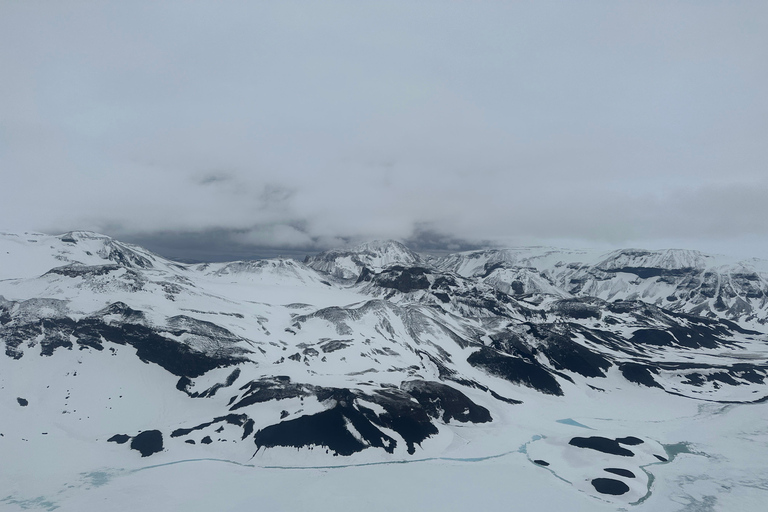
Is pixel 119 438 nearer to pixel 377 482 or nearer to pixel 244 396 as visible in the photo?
pixel 244 396

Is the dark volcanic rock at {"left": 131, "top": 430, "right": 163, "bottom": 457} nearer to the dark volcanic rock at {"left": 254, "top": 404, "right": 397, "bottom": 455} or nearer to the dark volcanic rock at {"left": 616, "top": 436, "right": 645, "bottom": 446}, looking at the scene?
the dark volcanic rock at {"left": 254, "top": 404, "right": 397, "bottom": 455}

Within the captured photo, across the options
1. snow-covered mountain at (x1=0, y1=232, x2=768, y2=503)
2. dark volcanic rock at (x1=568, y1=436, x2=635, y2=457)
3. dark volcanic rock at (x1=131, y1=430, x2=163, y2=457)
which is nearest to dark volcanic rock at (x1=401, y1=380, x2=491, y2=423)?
snow-covered mountain at (x1=0, y1=232, x2=768, y2=503)

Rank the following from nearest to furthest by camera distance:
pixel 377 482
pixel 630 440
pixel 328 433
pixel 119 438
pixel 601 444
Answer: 1. pixel 377 482
2. pixel 119 438
3. pixel 328 433
4. pixel 601 444
5. pixel 630 440

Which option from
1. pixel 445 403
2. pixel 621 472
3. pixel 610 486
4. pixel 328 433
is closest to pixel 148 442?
pixel 328 433

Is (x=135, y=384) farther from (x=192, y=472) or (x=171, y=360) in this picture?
(x=192, y=472)

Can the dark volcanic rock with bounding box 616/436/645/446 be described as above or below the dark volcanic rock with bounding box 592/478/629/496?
below

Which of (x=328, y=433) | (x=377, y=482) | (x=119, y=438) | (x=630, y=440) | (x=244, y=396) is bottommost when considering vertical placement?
(x=630, y=440)

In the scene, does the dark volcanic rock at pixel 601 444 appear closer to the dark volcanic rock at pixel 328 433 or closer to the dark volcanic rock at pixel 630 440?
the dark volcanic rock at pixel 630 440

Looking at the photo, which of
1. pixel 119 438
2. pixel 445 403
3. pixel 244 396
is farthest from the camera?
pixel 445 403

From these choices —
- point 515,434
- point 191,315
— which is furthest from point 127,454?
point 515,434

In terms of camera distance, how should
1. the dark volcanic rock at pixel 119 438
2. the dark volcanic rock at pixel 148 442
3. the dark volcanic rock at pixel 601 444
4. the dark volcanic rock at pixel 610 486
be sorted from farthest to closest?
the dark volcanic rock at pixel 601 444 < the dark volcanic rock at pixel 119 438 < the dark volcanic rock at pixel 148 442 < the dark volcanic rock at pixel 610 486

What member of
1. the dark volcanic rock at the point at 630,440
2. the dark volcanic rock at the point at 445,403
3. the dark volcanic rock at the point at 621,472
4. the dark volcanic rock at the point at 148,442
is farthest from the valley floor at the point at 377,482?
the dark volcanic rock at the point at 445,403
